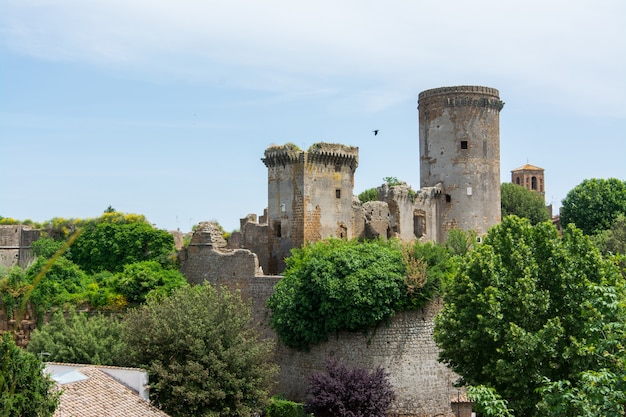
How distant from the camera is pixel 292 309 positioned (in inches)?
1061

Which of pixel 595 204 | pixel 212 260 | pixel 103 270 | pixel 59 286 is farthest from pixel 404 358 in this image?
pixel 595 204

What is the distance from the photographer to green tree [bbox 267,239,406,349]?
25.9m

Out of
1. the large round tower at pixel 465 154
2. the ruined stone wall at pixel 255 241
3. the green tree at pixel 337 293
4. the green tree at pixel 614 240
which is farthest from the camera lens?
the green tree at pixel 614 240

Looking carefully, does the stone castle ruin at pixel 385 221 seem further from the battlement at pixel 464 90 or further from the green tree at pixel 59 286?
the green tree at pixel 59 286

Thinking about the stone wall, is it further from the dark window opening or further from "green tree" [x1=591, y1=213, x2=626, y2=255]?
"green tree" [x1=591, y1=213, x2=626, y2=255]

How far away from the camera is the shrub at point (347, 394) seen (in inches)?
960

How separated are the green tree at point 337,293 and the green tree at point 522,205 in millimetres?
35765

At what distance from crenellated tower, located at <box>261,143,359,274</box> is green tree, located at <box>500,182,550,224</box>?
97.5 ft

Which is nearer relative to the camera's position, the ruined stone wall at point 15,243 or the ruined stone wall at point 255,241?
the ruined stone wall at point 255,241

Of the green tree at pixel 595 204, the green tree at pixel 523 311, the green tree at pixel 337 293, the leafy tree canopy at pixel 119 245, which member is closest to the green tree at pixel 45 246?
the leafy tree canopy at pixel 119 245

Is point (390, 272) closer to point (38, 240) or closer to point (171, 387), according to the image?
point (171, 387)

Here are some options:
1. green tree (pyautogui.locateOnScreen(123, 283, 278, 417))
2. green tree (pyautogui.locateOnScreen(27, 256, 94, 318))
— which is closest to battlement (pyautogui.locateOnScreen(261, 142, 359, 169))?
green tree (pyautogui.locateOnScreen(27, 256, 94, 318))

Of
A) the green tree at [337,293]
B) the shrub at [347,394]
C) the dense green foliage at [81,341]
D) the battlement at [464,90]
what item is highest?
the battlement at [464,90]

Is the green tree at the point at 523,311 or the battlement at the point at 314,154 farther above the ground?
the battlement at the point at 314,154
